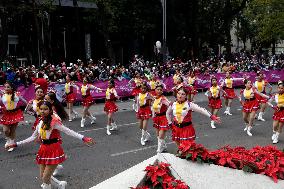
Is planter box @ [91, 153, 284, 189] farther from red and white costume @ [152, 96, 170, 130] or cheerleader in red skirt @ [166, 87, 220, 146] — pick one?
red and white costume @ [152, 96, 170, 130]

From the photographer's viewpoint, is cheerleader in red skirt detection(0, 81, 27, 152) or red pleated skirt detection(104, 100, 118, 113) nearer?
cheerleader in red skirt detection(0, 81, 27, 152)

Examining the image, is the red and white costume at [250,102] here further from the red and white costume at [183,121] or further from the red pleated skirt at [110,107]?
the red and white costume at [183,121]

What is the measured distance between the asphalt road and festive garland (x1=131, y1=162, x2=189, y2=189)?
299 cm

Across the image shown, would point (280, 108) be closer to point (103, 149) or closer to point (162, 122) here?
point (162, 122)

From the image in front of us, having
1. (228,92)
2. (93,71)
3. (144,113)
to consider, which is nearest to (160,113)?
(144,113)

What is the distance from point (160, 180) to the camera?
235 inches

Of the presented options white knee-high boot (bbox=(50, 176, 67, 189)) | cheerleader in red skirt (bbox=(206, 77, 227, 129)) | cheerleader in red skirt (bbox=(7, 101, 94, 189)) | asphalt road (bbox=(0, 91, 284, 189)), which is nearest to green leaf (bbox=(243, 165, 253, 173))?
cheerleader in red skirt (bbox=(7, 101, 94, 189))

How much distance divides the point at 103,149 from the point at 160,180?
6.40 metres

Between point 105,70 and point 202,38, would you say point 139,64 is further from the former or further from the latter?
point 202,38

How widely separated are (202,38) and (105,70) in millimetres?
21369

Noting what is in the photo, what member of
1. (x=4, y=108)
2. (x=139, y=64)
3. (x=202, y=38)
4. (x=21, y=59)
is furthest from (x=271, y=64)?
(x=4, y=108)

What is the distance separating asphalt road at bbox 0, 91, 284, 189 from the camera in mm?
9484

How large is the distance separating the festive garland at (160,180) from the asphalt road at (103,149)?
2990 millimetres

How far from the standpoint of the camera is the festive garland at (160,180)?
5.91 metres
